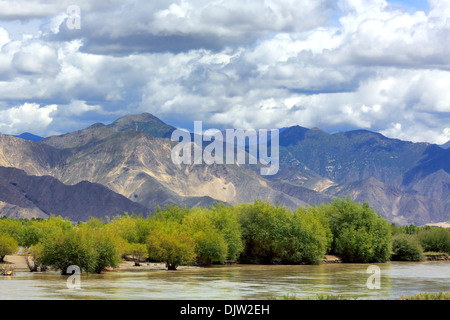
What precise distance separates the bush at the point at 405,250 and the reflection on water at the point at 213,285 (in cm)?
4480

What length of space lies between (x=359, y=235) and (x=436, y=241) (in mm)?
41119

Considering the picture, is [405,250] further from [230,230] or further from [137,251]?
[137,251]

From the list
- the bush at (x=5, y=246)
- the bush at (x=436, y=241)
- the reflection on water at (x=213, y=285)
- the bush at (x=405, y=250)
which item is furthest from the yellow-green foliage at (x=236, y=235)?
the bush at (x=436, y=241)

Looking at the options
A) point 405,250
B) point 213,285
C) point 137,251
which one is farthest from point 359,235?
point 213,285

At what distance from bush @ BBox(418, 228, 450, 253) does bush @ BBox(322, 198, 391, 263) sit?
32010mm

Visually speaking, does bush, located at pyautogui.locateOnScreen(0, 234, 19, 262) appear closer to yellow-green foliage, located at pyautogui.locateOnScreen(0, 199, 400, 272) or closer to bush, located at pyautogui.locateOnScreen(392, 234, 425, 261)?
yellow-green foliage, located at pyautogui.locateOnScreen(0, 199, 400, 272)

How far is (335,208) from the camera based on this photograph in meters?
127

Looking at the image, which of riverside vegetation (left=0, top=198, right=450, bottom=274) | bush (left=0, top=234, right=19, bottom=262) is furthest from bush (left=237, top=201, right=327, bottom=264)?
bush (left=0, top=234, right=19, bottom=262)

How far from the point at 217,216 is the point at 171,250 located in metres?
21.1

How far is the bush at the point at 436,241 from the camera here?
148 metres

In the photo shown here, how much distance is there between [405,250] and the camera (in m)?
130

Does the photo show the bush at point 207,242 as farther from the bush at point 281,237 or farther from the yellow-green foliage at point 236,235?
the bush at point 281,237
